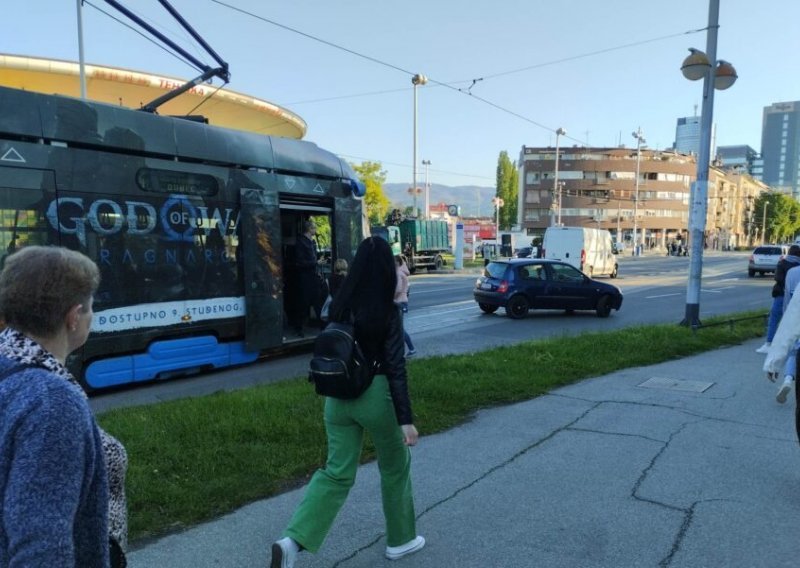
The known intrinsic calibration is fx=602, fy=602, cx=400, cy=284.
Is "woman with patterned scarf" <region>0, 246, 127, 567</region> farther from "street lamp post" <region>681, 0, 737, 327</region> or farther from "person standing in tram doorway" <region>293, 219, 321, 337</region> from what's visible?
"street lamp post" <region>681, 0, 737, 327</region>

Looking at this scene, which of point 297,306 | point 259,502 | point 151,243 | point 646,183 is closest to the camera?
point 259,502

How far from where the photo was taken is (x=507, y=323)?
1480 cm

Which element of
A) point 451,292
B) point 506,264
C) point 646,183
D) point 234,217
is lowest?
point 451,292

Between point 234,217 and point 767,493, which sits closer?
point 767,493

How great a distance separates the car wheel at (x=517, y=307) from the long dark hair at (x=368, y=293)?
12972 millimetres

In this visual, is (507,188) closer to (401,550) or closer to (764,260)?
(764,260)

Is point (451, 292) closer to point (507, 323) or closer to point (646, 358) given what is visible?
point (507, 323)

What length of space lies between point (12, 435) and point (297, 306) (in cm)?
892

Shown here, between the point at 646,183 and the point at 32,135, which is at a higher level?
the point at 646,183

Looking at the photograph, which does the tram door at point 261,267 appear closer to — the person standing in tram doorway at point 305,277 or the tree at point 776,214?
the person standing in tram doorway at point 305,277

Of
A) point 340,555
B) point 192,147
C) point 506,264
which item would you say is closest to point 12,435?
point 340,555

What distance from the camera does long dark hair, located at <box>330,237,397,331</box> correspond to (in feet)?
9.89

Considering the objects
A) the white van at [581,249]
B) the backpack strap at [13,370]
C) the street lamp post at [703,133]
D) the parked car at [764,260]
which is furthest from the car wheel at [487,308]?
the parked car at [764,260]

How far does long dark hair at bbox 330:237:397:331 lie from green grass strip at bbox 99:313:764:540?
183 cm
